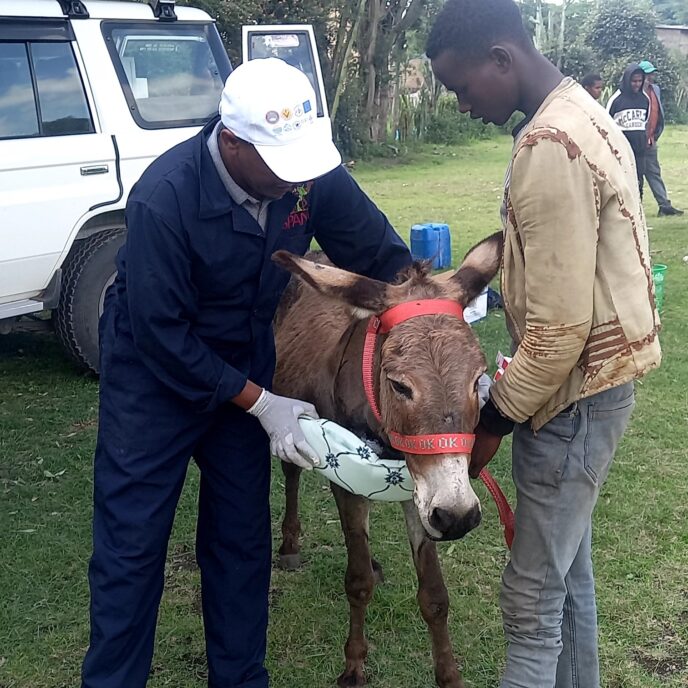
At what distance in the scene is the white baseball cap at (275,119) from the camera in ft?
8.51

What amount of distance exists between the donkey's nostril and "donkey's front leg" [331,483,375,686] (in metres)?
1.07

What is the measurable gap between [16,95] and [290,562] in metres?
4.00

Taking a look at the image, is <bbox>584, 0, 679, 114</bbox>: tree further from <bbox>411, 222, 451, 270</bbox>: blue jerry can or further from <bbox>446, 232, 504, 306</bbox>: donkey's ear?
<bbox>446, 232, 504, 306</bbox>: donkey's ear

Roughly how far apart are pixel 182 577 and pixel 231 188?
228 cm

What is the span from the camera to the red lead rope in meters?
2.50

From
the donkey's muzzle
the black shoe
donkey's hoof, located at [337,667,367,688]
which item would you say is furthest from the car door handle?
the black shoe

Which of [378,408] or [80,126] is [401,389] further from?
[80,126]

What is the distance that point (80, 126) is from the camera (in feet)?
21.5

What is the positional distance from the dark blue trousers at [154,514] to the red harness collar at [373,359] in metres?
0.49

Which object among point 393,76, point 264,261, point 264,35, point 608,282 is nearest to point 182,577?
point 264,261

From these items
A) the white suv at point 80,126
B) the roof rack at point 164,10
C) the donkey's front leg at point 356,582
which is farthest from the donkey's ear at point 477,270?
the roof rack at point 164,10

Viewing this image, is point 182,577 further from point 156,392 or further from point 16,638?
point 156,392

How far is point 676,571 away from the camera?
13.6 ft

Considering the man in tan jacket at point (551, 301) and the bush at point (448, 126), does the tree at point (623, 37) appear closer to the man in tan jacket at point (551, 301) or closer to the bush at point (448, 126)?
the bush at point (448, 126)
